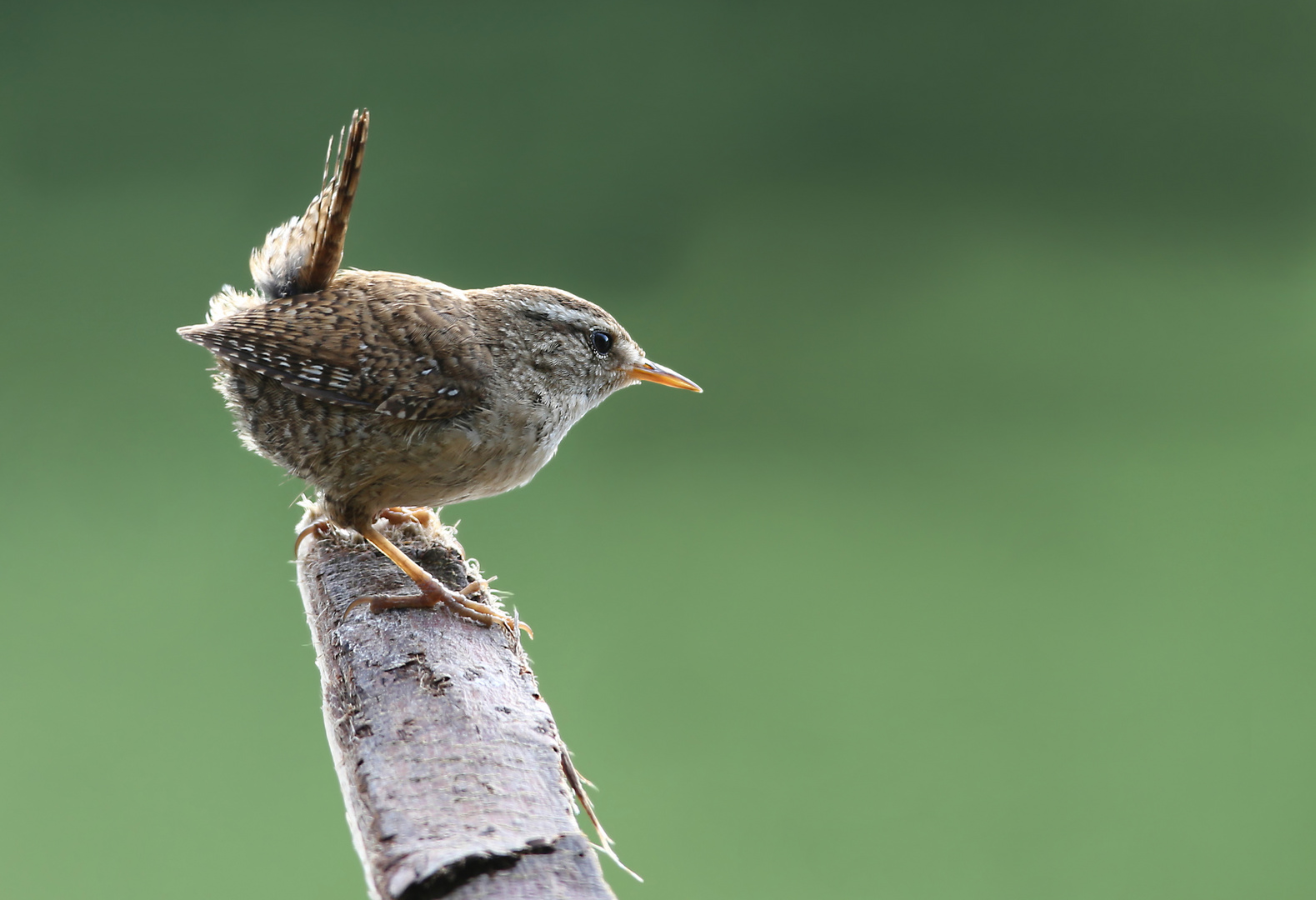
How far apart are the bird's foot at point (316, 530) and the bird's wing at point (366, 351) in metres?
0.41

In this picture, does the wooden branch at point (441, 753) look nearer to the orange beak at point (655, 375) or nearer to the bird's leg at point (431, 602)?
the bird's leg at point (431, 602)

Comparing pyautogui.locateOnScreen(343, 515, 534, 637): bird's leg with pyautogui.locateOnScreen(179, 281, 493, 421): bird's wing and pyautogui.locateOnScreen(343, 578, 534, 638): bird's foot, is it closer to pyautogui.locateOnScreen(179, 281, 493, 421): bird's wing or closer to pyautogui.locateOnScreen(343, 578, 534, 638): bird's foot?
pyautogui.locateOnScreen(343, 578, 534, 638): bird's foot

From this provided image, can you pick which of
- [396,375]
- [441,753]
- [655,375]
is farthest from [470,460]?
[441,753]

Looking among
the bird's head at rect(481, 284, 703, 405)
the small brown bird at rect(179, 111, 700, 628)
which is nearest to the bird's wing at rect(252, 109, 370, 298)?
the small brown bird at rect(179, 111, 700, 628)

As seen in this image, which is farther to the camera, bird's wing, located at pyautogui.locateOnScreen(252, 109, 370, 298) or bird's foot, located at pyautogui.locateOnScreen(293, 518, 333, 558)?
bird's foot, located at pyautogui.locateOnScreen(293, 518, 333, 558)

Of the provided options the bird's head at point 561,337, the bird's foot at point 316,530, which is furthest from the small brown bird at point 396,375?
the bird's foot at point 316,530

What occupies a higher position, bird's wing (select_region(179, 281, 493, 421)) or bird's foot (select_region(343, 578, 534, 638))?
bird's wing (select_region(179, 281, 493, 421))

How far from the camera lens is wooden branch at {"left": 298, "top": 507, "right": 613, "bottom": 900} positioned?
116 centimetres

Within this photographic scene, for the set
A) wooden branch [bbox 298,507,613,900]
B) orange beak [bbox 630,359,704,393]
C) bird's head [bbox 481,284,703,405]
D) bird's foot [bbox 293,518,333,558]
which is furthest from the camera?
bird's foot [bbox 293,518,333,558]

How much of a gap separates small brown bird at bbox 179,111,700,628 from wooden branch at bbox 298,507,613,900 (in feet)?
0.32

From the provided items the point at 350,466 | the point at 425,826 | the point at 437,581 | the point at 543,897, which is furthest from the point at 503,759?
the point at 350,466

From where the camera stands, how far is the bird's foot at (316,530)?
206 cm

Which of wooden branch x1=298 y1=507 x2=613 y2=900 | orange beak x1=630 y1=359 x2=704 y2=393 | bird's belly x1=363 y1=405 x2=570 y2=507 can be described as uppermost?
orange beak x1=630 y1=359 x2=704 y2=393

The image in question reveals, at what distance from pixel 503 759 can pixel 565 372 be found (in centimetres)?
74
